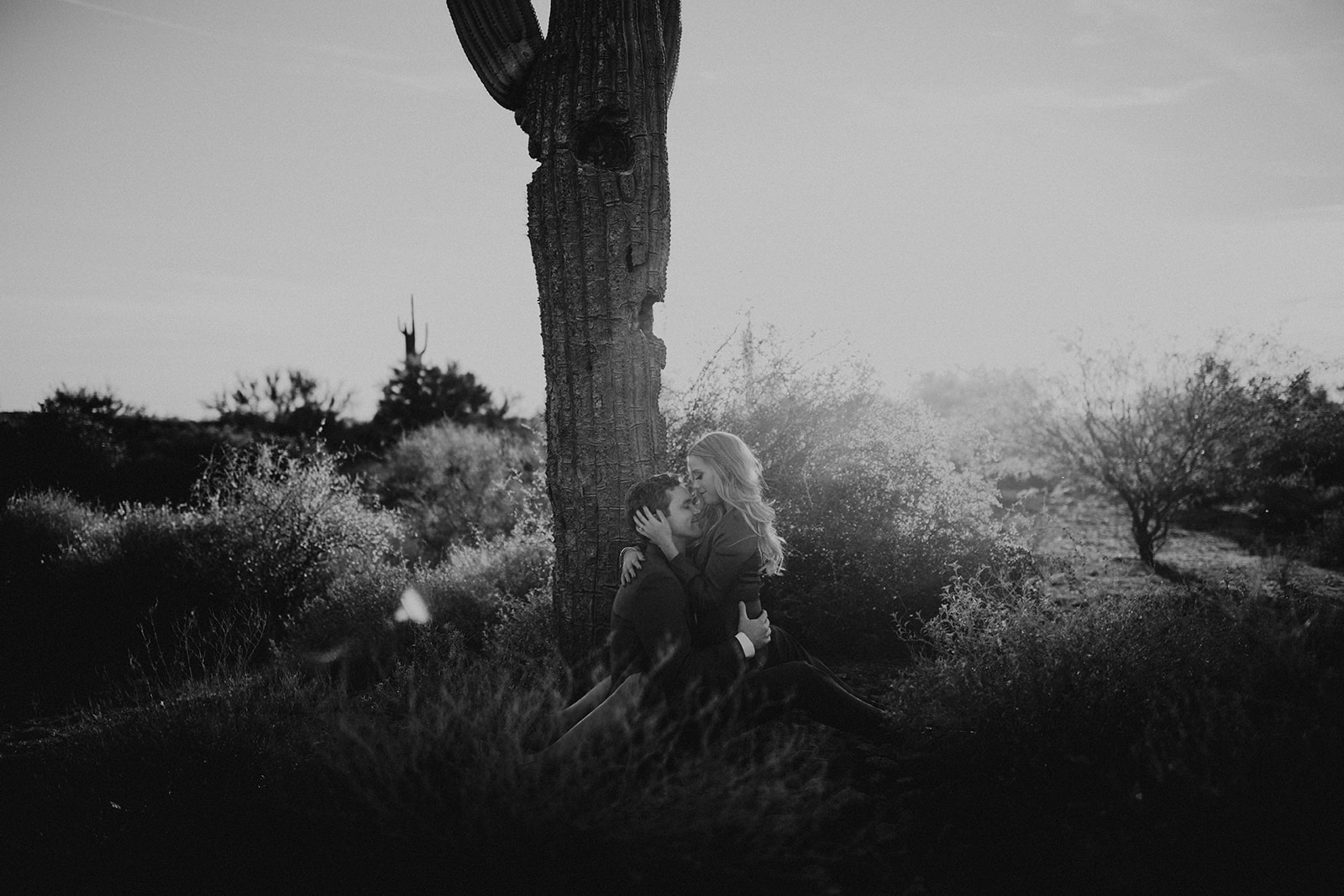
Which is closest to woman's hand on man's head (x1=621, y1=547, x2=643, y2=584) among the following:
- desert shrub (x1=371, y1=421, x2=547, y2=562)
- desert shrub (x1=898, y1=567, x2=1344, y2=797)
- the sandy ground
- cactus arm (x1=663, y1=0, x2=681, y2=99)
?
desert shrub (x1=898, y1=567, x2=1344, y2=797)

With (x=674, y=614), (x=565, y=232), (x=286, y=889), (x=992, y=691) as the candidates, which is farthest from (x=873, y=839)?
(x=565, y=232)

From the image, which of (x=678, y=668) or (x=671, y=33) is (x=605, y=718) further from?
(x=671, y=33)

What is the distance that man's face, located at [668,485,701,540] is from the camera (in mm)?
3520

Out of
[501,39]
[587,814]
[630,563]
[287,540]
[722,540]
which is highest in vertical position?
[501,39]

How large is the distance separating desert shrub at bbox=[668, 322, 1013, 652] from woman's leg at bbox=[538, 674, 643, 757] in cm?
253

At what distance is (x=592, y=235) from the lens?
384 centimetres

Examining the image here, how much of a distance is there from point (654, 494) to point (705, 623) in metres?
0.68

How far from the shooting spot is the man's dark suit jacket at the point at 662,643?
3107 mm

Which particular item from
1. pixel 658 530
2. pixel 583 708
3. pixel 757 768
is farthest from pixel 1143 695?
pixel 583 708

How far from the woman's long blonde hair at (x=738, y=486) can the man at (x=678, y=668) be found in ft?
0.78

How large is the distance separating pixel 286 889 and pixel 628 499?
6.60 feet

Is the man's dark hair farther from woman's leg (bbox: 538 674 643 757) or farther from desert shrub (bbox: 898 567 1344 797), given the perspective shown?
desert shrub (bbox: 898 567 1344 797)

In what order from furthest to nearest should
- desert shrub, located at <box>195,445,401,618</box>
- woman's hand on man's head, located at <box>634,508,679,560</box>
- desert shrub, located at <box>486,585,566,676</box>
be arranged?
desert shrub, located at <box>195,445,401,618</box>, desert shrub, located at <box>486,585,566,676</box>, woman's hand on man's head, located at <box>634,508,679,560</box>

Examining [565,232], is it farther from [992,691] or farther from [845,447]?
[845,447]
